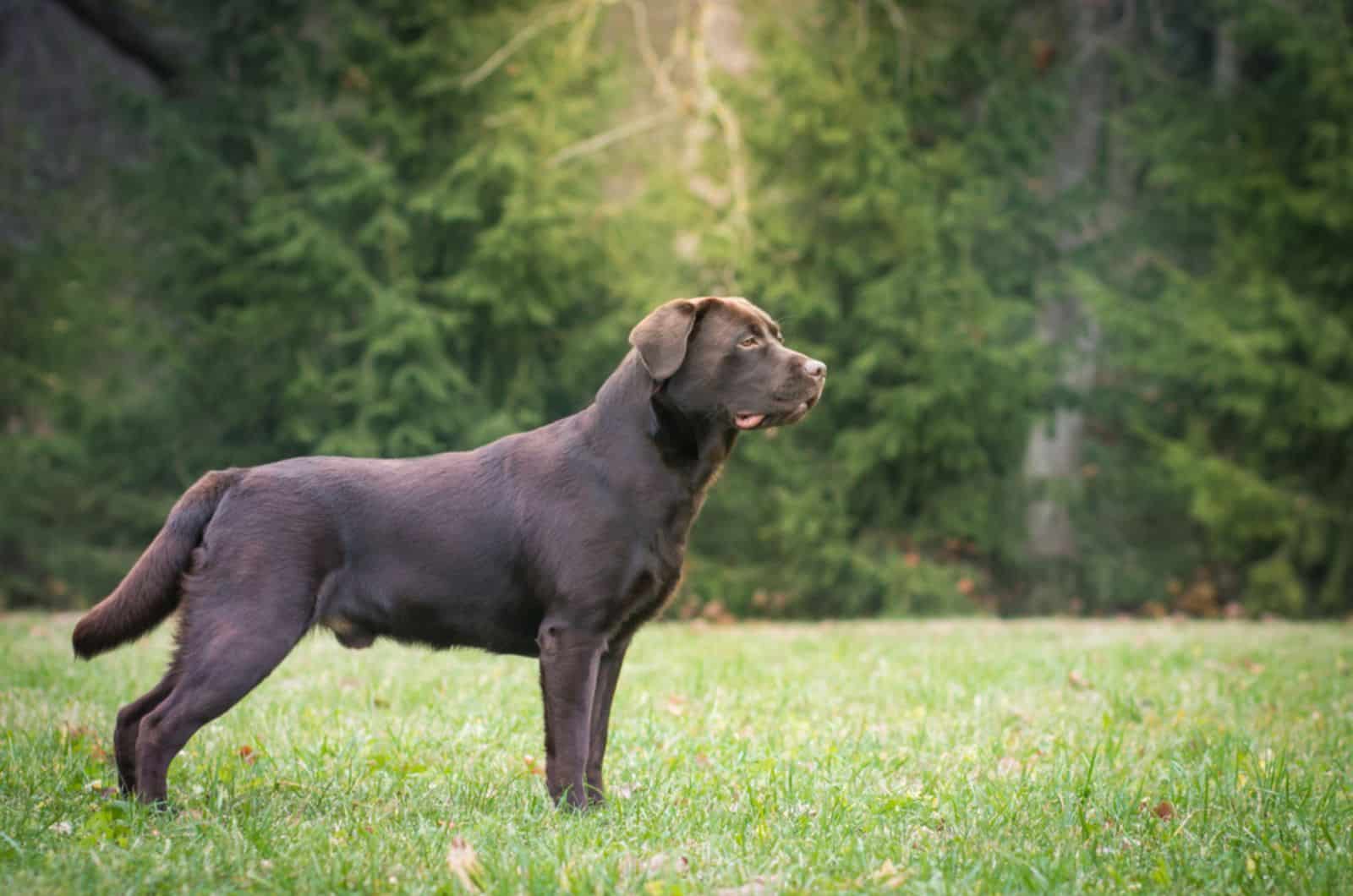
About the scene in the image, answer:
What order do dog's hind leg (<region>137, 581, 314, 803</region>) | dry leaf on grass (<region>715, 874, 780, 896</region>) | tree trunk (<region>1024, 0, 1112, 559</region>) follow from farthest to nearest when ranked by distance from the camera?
1. tree trunk (<region>1024, 0, 1112, 559</region>)
2. dog's hind leg (<region>137, 581, 314, 803</region>)
3. dry leaf on grass (<region>715, 874, 780, 896</region>)

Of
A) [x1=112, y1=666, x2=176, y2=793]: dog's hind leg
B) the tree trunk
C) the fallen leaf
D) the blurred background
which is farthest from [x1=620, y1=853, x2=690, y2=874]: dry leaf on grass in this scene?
the tree trunk

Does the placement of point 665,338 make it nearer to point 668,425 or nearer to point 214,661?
point 668,425

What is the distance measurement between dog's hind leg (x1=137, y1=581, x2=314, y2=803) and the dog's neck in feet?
3.86

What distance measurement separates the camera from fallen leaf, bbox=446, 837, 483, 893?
331cm

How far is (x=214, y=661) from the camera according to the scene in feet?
13.3

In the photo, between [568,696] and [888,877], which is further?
[568,696]

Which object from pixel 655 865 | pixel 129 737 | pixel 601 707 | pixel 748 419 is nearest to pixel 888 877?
pixel 655 865

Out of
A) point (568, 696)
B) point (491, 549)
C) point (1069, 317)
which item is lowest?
point (1069, 317)

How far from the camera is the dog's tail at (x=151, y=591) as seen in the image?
4.29 metres

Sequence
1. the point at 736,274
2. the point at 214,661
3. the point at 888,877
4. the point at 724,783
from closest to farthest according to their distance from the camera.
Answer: the point at 888,877
the point at 214,661
the point at 724,783
the point at 736,274

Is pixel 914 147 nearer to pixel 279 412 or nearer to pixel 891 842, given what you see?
pixel 279 412

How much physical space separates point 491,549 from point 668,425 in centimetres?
70

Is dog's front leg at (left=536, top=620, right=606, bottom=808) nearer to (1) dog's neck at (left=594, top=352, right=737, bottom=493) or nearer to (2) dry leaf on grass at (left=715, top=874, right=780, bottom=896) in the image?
(1) dog's neck at (left=594, top=352, right=737, bottom=493)

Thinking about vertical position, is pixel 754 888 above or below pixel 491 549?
below
